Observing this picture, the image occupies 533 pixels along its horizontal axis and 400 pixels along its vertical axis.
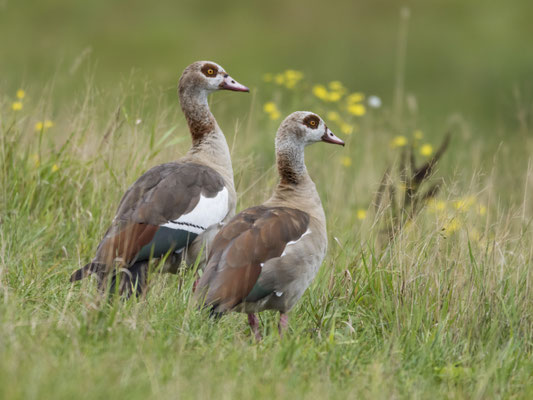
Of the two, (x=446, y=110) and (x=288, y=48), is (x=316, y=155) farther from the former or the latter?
(x=288, y=48)

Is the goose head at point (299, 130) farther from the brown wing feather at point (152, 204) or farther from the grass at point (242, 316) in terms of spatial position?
→ the grass at point (242, 316)

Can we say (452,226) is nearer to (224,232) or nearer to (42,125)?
(224,232)

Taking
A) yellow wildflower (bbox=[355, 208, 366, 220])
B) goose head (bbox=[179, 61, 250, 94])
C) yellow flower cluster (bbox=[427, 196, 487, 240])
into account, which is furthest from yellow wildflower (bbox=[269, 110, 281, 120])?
yellow flower cluster (bbox=[427, 196, 487, 240])

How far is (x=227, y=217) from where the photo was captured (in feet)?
20.5

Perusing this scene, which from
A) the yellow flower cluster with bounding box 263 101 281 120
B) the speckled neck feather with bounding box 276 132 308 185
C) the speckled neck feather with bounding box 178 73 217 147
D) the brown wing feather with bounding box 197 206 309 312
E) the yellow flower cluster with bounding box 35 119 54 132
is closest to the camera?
the brown wing feather with bounding box 197 206 309 312

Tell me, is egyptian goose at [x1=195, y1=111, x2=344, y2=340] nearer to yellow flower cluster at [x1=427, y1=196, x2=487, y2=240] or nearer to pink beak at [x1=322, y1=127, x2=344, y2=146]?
pink beak at [x1=322, y1=127, x2=344, y2=146]

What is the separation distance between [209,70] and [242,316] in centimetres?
223

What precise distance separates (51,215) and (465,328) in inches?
126

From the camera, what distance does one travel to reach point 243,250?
198 inches

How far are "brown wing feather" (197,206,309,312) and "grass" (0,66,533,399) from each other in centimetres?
19

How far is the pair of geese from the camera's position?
5000mm

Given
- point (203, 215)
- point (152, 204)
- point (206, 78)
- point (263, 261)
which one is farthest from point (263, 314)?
point (206, 78)

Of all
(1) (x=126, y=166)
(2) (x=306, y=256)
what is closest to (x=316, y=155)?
(1) (x=126, y=166)

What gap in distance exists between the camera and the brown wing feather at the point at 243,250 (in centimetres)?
484
